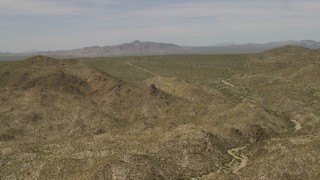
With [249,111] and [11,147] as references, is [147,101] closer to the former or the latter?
[249,111]

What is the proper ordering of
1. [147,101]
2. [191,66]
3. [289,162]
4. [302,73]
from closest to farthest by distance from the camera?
[289,162] → [147,101] → [302,73] → [191,66]

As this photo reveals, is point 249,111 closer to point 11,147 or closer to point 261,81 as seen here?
point 11,147

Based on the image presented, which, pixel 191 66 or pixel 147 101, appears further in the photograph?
pixel 191 66

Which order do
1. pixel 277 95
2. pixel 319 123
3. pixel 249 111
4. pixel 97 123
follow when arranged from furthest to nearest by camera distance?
pixel 277 95, pixel 97 123, pixel 249 111, pixel 319 123

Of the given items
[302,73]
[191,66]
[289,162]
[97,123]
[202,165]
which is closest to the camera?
[289,162]

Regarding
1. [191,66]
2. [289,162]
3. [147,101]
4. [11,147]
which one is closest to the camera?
[289,162]

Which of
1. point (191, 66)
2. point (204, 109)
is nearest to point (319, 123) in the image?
point (204, 109)

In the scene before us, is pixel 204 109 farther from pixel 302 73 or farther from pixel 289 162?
pixel 302 73

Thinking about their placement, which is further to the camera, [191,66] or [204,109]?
[191,66]

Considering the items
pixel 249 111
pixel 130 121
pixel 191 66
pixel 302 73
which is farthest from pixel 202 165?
pixel 191 66
